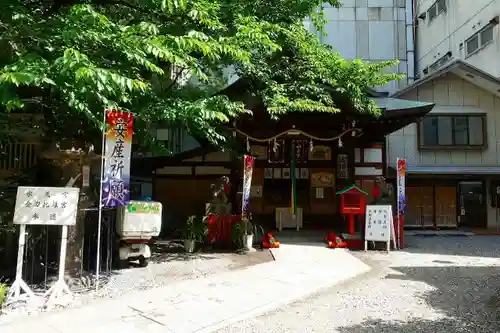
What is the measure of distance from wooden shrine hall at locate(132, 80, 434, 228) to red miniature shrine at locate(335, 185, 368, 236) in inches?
45.0

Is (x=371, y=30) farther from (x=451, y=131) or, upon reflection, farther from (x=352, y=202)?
(x=352, y=202)

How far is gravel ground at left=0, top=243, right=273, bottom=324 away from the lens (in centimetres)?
619

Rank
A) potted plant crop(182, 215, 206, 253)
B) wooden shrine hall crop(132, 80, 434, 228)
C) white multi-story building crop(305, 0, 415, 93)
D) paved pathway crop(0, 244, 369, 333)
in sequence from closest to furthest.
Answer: paved pathway crop(0, 244, 369, 333)
potted plant crop(182, 215, 206, 253)
wooden shrine hall crop(132, 80, 434, 228)
white multi-story building crop(305, 0, 415, 93)

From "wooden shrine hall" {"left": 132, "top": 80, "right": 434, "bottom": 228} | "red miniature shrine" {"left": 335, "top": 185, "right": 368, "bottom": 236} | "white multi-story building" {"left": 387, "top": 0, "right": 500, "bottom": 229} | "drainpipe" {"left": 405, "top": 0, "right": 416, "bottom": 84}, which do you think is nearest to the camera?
"red miniature shrine" {"left": 335, "top": 185, "right": 368, "bottom": 236}

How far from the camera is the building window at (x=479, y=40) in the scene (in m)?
19.9

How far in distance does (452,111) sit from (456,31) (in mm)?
7220

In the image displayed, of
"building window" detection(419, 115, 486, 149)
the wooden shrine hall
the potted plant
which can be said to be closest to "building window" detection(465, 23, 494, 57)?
"building window" detection(419, 115, 486, 149)

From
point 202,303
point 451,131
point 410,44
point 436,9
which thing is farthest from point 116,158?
point 436,9

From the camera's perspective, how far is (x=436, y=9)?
2556 centimetres

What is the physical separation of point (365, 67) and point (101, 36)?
9050mm

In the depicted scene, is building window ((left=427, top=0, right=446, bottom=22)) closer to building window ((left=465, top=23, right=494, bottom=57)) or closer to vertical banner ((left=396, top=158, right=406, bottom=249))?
building window ((left=465, top=23, right=494, bottom=57))

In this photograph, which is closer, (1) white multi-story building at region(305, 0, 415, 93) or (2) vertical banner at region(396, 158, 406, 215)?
(2) vertical banner at region(396, 158, 406, 215)

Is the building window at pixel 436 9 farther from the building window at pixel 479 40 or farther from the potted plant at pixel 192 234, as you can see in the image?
the potted plant at pixel 192 234

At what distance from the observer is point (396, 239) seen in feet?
40.5
